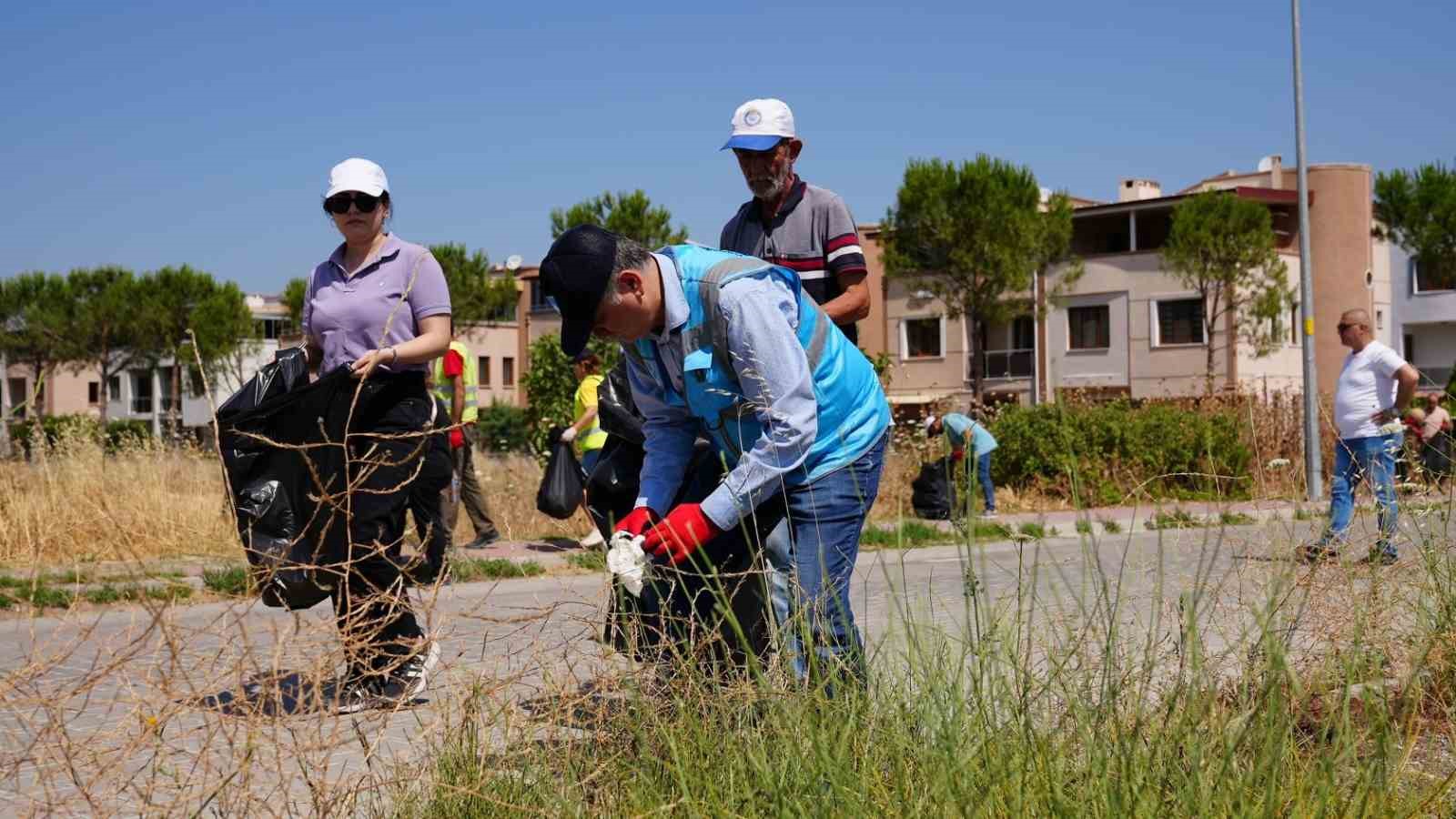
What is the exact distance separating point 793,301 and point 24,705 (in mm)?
1994

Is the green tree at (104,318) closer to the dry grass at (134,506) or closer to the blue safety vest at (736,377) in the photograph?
the dry grass at (134,506)

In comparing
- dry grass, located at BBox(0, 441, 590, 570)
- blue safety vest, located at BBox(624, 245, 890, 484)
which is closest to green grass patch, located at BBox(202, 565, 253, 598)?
dry grass, located at BBox(0, 441, 590, 570)

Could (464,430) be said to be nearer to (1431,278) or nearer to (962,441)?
(962,441)

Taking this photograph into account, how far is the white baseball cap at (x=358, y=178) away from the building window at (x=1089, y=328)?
54.9 m

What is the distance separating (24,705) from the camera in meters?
2.92

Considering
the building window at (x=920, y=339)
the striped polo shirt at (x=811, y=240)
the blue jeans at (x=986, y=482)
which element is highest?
the building window at (x=920, y=339)

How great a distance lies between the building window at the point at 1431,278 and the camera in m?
59.5

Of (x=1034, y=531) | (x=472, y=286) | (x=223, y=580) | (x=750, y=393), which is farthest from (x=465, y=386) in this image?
(x=472, y=286)

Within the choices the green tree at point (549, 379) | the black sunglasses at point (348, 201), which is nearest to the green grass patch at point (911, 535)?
the black sunglasses at point (348, 201)

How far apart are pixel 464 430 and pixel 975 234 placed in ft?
132

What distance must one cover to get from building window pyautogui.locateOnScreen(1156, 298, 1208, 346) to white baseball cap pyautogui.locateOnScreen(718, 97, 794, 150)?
171 feet

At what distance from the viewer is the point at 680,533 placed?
144 inches

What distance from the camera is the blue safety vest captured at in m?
3.77

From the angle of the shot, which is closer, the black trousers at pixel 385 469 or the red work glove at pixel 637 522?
the red work glove at pixel 637 522
